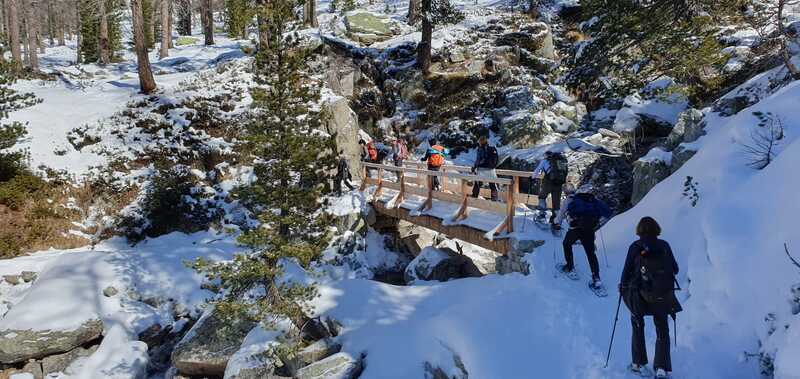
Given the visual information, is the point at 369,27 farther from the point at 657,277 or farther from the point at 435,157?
the point at 657,277

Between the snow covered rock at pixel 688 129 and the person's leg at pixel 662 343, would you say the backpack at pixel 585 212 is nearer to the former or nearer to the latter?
the person's leg at pixel 662 343

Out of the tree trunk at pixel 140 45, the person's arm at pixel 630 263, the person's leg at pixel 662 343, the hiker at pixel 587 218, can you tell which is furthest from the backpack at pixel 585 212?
the tree trunk at pixel 140 45

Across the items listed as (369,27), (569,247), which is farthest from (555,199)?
(369,27)

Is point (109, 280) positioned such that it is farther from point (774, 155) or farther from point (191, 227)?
point (774, 155)

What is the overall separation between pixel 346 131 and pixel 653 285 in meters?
14.7

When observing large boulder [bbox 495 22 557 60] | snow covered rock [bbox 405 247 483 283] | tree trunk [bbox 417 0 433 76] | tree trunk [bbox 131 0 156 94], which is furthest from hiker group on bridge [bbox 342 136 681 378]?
large boulder [bbox 495 22 557 60]

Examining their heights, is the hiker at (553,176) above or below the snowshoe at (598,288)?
above

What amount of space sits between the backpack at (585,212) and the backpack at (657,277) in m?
2.29

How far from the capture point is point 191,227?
1453cm

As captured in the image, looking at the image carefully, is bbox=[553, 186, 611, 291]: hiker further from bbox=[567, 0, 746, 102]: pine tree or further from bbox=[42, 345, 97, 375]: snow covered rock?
bbox=[42, 345, 97, 375]: snow covered rock

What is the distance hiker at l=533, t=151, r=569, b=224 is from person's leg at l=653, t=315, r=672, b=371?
14.3 feet

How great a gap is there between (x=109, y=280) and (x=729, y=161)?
44.8 ft

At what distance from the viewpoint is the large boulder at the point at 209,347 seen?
8570 mm

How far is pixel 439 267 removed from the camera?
10.7 meters
